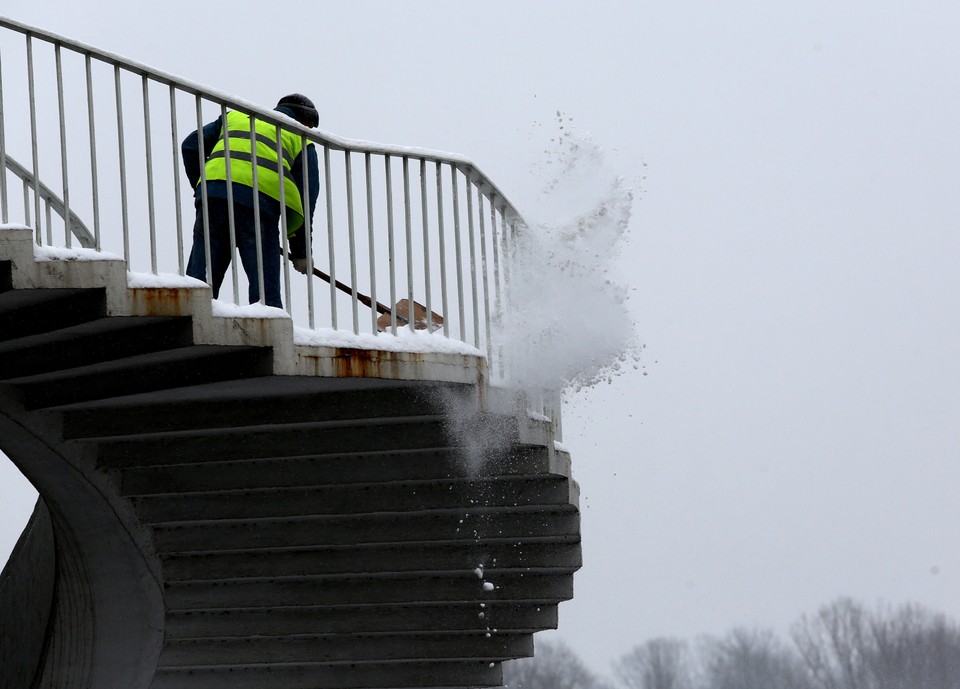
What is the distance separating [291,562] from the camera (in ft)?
31.1

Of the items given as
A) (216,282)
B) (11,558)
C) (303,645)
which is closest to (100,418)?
(216,282)

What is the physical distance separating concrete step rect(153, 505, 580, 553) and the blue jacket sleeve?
2.13m

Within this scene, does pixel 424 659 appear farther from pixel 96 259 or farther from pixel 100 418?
pixel 96 259

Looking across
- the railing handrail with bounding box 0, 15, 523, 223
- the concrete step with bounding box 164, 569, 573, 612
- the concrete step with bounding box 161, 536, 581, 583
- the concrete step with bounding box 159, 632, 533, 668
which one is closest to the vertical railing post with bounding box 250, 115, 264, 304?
the railing handrail with bounding box 0, 15, 523, 223

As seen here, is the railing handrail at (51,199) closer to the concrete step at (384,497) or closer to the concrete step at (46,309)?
the concrete step at (384,497)

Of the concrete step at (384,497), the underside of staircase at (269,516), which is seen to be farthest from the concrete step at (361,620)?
the concrete step at (384,497)

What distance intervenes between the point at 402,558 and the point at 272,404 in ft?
5.47

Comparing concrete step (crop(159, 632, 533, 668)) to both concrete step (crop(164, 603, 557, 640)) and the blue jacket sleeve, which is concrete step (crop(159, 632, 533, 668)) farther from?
the blue jacket sleeve

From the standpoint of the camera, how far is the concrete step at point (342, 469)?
27.9 feet

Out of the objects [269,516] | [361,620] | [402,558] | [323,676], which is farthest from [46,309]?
[323,676]

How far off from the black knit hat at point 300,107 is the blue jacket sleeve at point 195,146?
1.18 ft

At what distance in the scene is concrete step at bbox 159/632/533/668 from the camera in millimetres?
9938

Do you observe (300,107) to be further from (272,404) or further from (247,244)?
(272,404)

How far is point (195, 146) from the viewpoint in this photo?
Answer: 8109 millimetres
